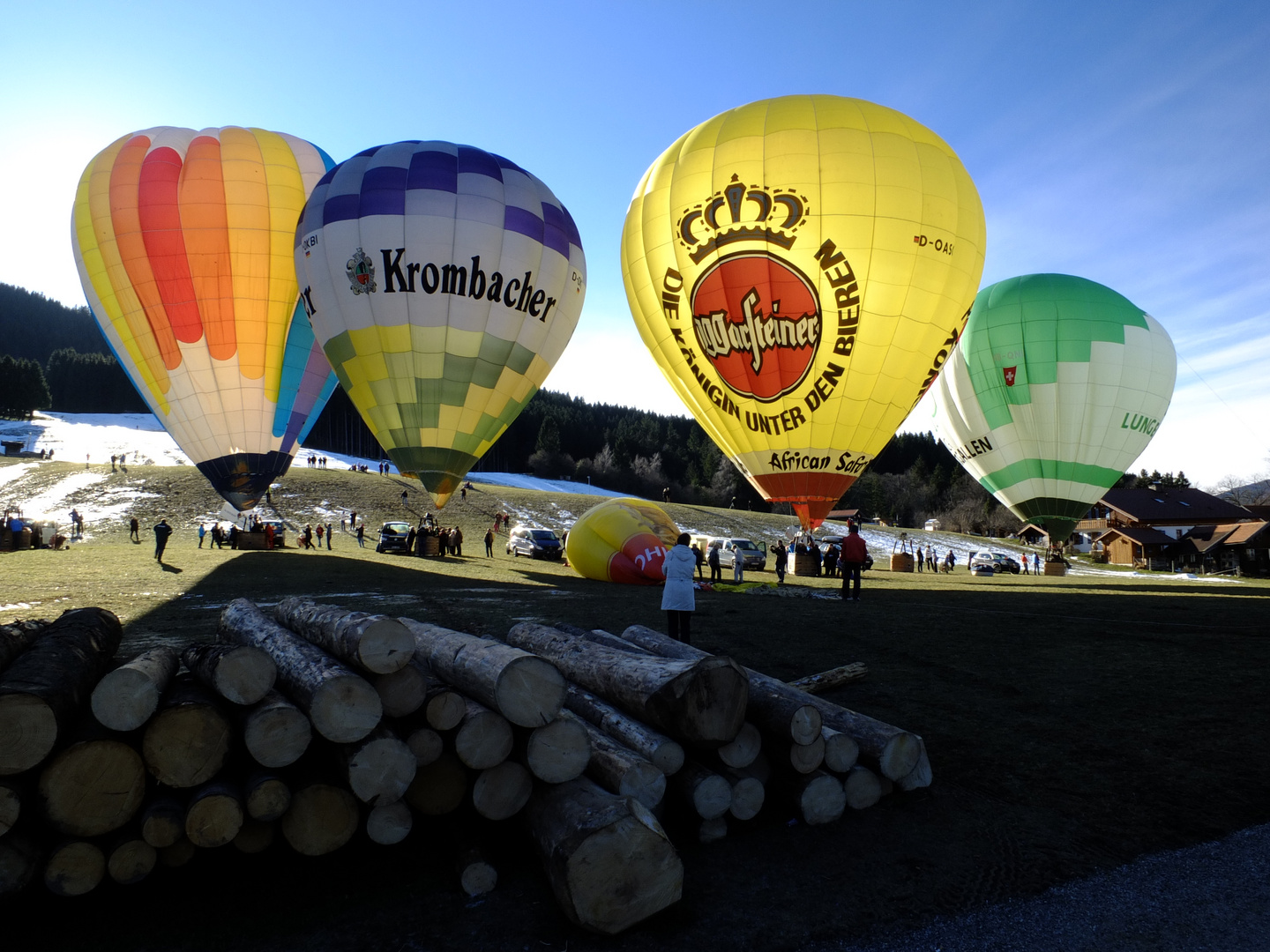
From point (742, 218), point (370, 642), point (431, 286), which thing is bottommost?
point (370, 642)

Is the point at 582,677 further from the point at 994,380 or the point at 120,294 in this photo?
the point at 994,380

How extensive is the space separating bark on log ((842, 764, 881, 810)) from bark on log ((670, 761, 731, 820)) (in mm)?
851

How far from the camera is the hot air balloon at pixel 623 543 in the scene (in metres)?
20.0

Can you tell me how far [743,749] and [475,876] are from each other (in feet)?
5.33

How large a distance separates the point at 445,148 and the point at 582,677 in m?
16.5

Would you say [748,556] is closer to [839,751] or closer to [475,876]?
[839,751]

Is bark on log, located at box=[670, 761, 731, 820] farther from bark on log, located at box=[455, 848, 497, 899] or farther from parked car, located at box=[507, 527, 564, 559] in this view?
parked car, located at box=[507, 527, 564, 559]

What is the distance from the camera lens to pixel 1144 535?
153 feet

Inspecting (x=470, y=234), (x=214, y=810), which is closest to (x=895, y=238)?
(x=470, y=234)

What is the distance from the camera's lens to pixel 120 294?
19891mm

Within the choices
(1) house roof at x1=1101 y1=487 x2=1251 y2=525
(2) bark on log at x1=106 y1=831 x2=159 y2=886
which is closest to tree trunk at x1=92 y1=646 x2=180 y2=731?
(2) bark on log at x1=106 y1=831 x2=159 y2=886

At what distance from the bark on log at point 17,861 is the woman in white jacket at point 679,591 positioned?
5830 millimetres

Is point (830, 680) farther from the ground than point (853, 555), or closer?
closer

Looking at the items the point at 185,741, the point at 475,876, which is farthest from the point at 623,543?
the point at 185,741
